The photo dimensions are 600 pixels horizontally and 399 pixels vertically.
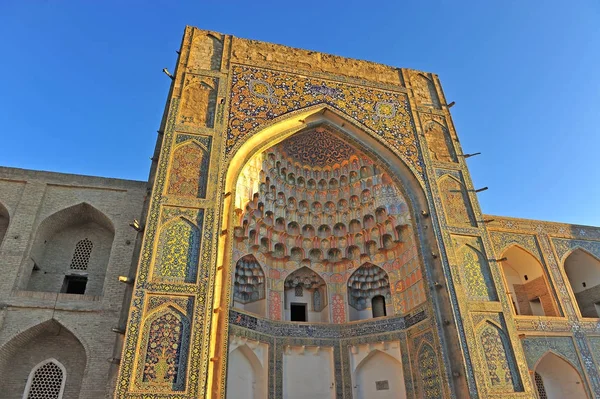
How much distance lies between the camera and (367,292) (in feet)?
35.8

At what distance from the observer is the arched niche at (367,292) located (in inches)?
423

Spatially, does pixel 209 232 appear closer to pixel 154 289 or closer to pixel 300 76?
pixel 154 289

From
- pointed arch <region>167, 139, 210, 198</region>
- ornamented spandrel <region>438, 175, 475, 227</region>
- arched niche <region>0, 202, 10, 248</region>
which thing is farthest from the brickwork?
arched niche <region>0, 202, 10, 248</region>

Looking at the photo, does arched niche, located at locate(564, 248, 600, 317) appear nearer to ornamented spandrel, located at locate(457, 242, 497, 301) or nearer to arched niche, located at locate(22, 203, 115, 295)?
ornamented spandrel, located at locate(457, 242, 497, 301)

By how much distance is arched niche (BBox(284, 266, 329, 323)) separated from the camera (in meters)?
10.9

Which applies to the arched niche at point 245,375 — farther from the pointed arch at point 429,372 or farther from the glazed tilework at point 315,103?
the glazed tilework at point 315,103

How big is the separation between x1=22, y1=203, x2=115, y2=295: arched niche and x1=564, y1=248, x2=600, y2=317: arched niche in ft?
39.5

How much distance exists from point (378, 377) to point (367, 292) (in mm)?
2037

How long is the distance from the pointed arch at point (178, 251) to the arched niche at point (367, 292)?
5227 mm

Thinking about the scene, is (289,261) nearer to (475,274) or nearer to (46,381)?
(475,274)

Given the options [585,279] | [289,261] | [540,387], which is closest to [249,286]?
[289,261]

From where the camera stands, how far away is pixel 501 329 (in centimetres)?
776

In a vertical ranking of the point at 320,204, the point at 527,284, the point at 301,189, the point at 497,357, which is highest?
the point at 301,189

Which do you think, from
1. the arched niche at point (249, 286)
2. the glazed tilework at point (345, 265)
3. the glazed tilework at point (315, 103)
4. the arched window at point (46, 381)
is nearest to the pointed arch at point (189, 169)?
the glazed tilework at point (345, 265)
